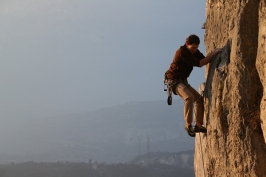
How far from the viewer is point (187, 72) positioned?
10922 mm

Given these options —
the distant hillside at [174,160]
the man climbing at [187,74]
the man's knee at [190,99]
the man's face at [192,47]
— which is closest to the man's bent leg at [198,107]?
the man climbing at [187,74]

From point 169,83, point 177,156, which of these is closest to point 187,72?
point 169,83

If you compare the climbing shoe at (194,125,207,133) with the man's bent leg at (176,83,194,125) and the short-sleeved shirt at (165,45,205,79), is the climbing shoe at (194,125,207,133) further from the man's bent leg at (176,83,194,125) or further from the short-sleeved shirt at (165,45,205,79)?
the short-sleeved shirt at (165,45,205,79)

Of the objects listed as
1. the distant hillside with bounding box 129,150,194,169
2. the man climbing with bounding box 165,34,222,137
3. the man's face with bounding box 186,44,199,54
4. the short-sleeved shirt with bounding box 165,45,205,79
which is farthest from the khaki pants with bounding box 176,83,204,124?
the distant hillside with bounding box 129,150,194,169

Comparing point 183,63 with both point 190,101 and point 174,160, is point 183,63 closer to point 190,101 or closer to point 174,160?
point 190,101

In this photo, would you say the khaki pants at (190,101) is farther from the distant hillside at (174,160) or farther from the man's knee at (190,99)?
the distant hillside at (174,160)

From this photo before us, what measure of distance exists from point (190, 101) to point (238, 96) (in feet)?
5.94

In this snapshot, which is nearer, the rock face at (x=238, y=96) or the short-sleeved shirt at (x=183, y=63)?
the rock face at (x=238, y=96)

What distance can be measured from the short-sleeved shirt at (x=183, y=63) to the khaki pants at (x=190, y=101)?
1.06 feet

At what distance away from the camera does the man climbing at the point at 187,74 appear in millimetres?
10570

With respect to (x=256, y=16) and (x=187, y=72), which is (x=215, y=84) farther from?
(x=256, y=16)

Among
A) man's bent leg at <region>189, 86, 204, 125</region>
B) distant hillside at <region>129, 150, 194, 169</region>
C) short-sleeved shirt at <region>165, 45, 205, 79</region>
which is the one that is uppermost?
short-sleeved shirt at <region>165, 45, 205, 79</region>

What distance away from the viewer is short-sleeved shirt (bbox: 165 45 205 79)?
10570 mm

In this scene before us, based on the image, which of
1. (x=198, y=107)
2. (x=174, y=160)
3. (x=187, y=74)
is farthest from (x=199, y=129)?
(x=174, y=160)
